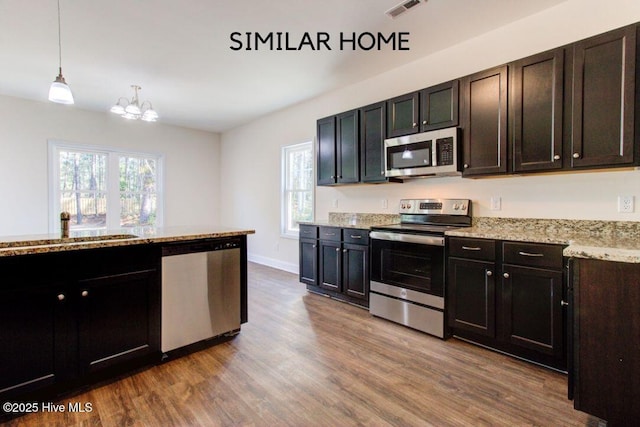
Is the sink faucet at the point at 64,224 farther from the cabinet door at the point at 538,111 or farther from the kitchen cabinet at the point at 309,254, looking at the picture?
the cabinet door at the point at 538,111

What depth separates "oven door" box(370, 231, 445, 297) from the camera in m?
2.66

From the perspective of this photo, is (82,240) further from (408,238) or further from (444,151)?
(444,151)

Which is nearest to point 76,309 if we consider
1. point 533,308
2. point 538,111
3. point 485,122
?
point 533,308

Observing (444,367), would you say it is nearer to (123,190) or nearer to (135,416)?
Answer: (135,416)

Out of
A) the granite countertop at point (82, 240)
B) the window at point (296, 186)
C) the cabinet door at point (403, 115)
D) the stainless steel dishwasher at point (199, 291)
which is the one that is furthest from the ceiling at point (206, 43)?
the stainless steel dishwasher at point (199, 291)

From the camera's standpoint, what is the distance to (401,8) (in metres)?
2.50

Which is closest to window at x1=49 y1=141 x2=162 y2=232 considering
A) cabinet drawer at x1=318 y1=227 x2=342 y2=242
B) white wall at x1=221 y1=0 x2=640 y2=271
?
white wall at x1=221 y1=0 x2=640 y2=271

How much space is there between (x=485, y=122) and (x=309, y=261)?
251 centimetres

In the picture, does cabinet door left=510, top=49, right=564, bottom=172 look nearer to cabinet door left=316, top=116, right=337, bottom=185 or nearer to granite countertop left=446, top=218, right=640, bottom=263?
granite countertop left=446, top=218, right=640, bottom=263

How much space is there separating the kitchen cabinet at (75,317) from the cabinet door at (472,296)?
7.55ft

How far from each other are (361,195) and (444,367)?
236cm

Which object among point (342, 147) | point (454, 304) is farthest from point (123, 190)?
point (454, 304)

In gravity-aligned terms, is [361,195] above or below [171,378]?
above

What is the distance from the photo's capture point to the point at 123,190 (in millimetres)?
5715
